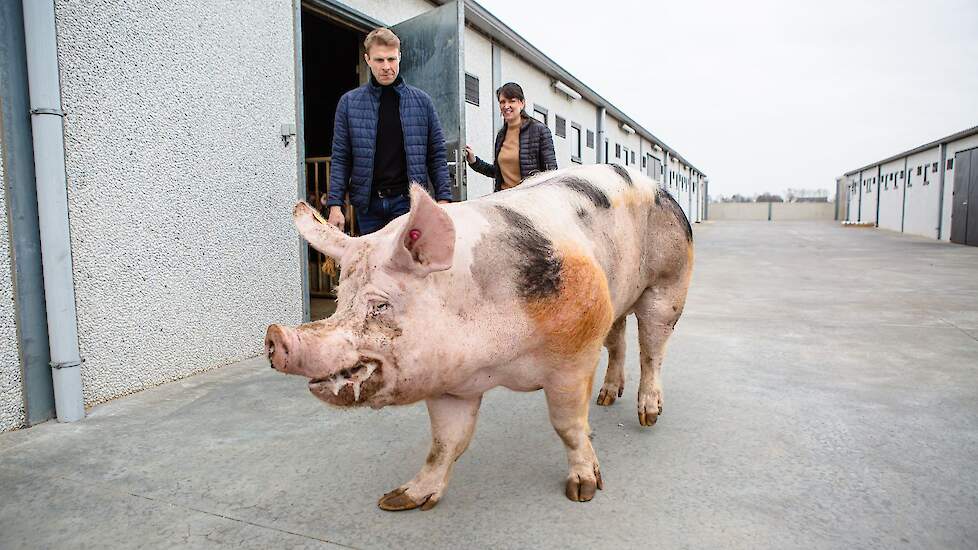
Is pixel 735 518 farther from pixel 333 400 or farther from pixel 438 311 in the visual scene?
pixel 333 400

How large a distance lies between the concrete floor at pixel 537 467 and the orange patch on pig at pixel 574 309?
1.92ft

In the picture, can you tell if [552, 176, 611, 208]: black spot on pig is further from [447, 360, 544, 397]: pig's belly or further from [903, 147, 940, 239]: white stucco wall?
[903, 147, 940, 239]: white stucco wall

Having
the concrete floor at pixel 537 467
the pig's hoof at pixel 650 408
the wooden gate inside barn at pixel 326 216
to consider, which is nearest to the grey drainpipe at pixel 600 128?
the wooden gate inside barn at pixel 326 216

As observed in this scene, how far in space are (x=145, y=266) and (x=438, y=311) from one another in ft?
8.08

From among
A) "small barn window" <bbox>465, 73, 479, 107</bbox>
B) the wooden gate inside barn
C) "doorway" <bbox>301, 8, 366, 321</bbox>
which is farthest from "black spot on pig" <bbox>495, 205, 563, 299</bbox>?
"small barn window" <bbox>465, 73, 479, 107</bbox>

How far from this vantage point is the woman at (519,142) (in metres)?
3.71

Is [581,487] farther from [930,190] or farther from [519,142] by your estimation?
[930,190]

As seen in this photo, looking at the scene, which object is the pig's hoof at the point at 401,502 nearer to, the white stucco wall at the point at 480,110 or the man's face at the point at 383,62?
the man's face at the point at 383,62

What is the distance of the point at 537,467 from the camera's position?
2.36 meters

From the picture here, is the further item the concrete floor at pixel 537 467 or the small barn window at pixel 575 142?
the small barn window at pixel 575 142

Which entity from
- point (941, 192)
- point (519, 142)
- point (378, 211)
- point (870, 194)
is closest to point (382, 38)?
point (378, 211)

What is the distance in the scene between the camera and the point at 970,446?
8.21ft

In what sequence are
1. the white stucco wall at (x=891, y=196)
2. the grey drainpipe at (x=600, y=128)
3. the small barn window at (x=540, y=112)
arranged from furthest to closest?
the white stucco wall at (x=891, y=196)
the grey drainpipe at (x=600, y=128)
the small barn window at (x=540, y=112)

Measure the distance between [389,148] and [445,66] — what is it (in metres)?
1.85
